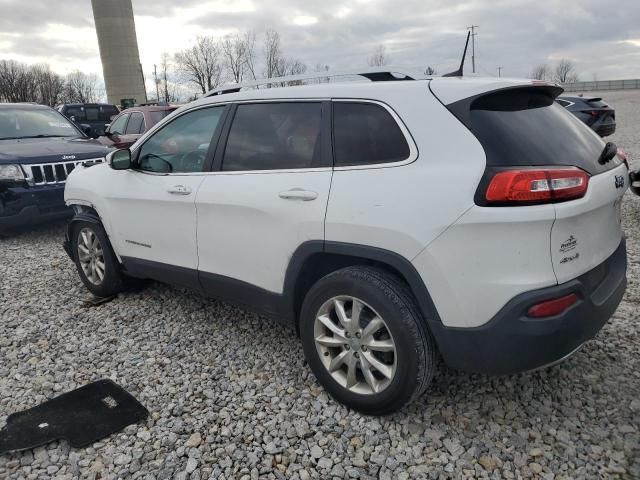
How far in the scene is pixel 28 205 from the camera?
254 inches

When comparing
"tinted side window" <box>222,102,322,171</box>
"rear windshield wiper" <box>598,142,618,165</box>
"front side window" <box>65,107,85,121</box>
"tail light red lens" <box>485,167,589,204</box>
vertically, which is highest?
"front side window" <box>65,107,85,121</box>

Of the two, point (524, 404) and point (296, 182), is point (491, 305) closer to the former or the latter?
point (524, 404)

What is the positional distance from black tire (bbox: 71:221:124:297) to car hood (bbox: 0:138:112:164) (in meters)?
2.46

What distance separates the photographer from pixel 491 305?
2.30m

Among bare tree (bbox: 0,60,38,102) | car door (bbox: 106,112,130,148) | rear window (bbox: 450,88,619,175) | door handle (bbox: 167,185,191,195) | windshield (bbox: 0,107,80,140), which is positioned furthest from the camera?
bare tree (bbox: 0,60,38,102)

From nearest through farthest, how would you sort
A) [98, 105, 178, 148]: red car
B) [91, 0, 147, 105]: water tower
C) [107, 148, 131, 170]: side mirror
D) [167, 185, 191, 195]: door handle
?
[167, 185, 191, 195]: door handle → [107, 148, 131, 170]: side mirror → [98, 105, 178, 148]: red car → [91, 0, 147, 105]: water tower

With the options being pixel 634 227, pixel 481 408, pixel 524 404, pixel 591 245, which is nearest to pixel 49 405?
pixel 481 408

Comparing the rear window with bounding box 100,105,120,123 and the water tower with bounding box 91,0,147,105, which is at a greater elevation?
the water tower with bounding box 91,0,147,105

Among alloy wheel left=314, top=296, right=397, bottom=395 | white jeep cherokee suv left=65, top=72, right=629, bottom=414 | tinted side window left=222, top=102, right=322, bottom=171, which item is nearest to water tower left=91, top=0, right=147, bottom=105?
tinted side window left=222, top=102, right=322, bottom=171

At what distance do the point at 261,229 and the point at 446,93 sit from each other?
129 centimetres

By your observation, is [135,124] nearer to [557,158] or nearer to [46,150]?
[46,150]

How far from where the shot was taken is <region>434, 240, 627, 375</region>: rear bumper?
2276 mm

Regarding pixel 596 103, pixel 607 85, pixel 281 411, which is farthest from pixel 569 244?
pixel 607 85

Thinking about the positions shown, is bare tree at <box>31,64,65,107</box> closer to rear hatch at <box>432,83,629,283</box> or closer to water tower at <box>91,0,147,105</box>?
water tower at <box>91,0,147,105</box>
